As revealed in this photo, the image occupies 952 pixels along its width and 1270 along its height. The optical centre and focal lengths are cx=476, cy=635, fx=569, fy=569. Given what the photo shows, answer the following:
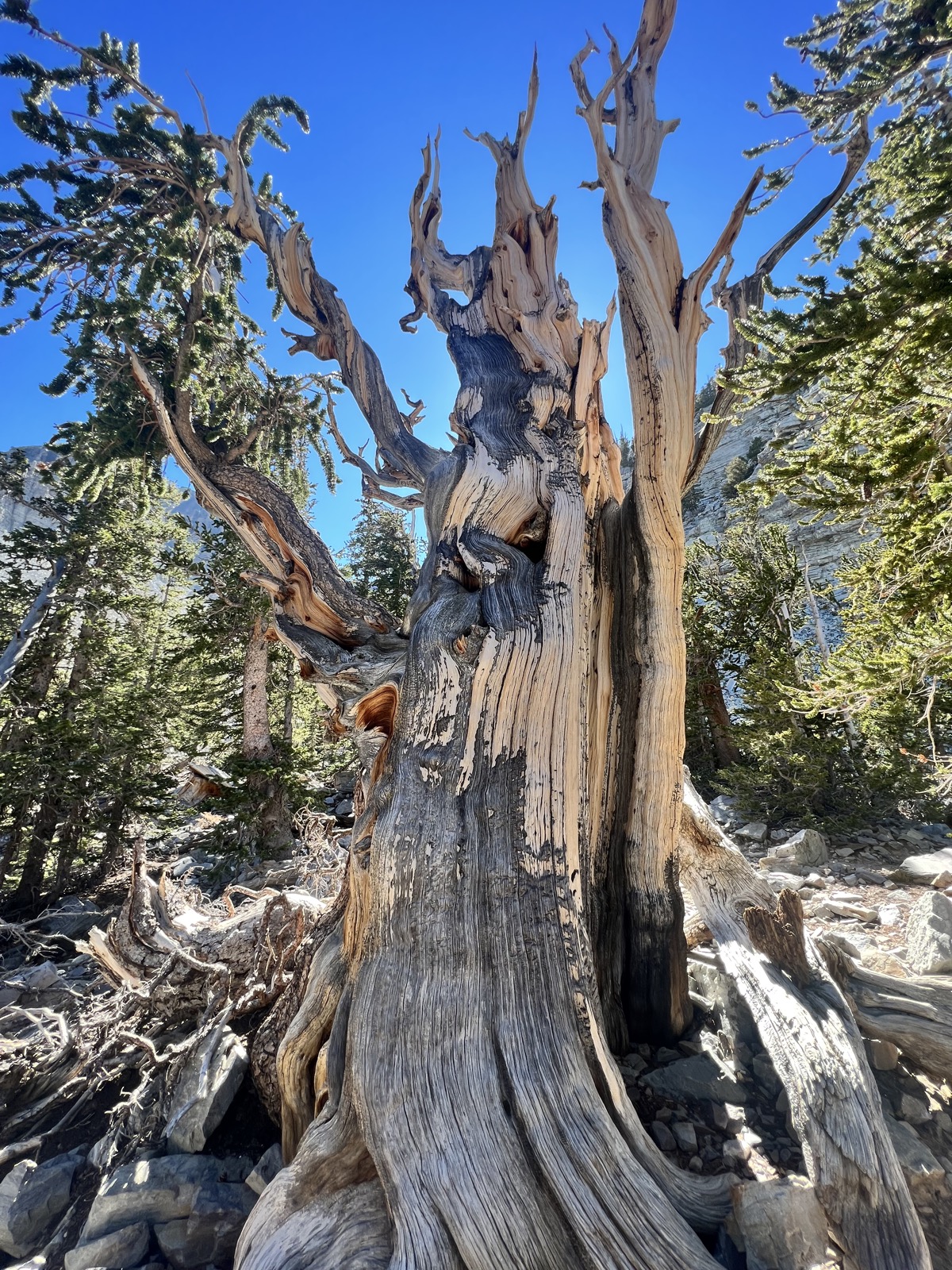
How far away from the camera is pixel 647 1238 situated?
1398mm

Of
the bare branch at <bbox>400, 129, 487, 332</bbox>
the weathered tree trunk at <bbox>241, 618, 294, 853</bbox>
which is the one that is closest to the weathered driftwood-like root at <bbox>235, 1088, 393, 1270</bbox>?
the bare branch at <bbox>400, 129, 487, 332</bbox>

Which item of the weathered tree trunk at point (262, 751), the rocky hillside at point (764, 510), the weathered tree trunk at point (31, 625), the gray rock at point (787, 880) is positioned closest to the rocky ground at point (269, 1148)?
the gray rock at point (787, 880)

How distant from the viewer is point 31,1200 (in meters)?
2.21

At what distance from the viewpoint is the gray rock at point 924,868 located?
16.5 feet

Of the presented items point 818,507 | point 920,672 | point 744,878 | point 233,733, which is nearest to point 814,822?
point 920,672

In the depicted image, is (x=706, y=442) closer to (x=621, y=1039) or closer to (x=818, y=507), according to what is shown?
(x=818, y=507)

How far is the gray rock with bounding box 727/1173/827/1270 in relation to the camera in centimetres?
141

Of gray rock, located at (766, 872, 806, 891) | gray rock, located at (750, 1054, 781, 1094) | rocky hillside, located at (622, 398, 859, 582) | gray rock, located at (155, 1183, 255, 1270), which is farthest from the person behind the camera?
rocky hillside, located at (622, 398, 859, 582)

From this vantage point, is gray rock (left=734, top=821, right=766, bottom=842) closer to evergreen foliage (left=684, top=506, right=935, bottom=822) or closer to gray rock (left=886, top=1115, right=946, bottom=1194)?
evergreen foliage (left=684, top=506, right=935, bottom=822)

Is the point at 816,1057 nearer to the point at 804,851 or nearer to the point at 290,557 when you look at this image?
the point at 290,557

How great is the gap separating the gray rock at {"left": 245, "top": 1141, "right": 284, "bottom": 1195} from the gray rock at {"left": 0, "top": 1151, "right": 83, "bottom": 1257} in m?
0.82

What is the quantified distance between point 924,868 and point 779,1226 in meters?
4.95

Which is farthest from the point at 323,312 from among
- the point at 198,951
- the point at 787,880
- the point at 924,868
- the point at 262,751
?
the point at 262,751

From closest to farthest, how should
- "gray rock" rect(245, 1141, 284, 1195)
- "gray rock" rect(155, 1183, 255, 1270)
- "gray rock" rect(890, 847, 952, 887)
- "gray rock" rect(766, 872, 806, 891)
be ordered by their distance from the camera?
"gray rock" rect(155, 1183, 255, 1270), "gray rock" rect(245, 1141, 284, 1195), "gray rock" rect(766, 872, 806, 891), "gray rock" rect(890, 847, 952, 887)
